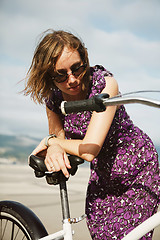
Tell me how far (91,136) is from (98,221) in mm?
627

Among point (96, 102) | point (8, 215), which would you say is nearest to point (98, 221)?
point (8, 215)

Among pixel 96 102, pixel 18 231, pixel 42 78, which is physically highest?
pixel 42 78

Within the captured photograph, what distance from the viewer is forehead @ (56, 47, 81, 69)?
1.67 meters

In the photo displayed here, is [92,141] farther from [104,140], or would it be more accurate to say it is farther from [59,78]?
[59,78]

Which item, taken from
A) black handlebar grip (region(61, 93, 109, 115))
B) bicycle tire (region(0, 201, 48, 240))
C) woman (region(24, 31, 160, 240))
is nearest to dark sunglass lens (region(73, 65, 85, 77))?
woman (region(24, 31, 160, 240))

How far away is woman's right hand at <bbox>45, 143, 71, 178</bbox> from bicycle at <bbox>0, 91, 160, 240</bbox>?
0.03m

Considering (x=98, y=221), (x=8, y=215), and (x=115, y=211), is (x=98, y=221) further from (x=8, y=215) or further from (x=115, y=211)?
(x=8, y=215)

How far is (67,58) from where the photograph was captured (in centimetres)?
168

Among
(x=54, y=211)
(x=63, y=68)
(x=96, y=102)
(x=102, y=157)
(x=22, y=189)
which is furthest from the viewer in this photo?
(x=22, y=189)

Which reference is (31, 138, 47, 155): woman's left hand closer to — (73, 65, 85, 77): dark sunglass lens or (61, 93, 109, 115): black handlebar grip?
(73, 65, 85, 77): dark sunglass lens

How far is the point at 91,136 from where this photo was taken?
5.16 ft

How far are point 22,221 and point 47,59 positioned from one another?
2.70 ft

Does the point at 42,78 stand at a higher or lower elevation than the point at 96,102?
higher

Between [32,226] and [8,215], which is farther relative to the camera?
[8,215]
